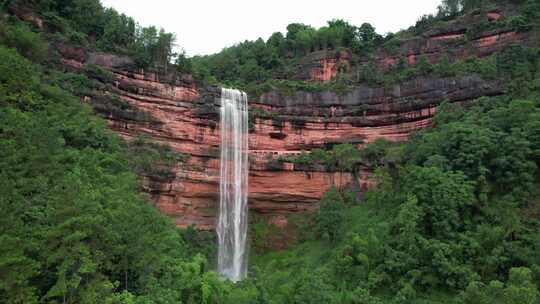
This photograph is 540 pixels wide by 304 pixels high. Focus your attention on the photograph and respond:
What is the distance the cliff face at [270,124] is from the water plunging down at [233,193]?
1.74ft

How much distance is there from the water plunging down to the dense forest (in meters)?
1.11

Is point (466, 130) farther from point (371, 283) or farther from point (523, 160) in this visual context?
point (371, 283)

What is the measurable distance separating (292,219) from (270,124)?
644 cm

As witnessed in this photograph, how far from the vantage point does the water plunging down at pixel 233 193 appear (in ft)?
78.6

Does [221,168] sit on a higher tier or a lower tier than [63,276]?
higher

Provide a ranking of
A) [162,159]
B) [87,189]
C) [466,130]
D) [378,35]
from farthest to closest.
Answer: [378,35]
[162,159]
[466,130]
[87,189]

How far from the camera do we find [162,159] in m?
22.8

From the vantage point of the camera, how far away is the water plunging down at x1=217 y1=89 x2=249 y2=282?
23.9 meters

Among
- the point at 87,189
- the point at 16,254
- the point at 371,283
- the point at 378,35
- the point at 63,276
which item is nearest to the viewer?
the point at 16,254

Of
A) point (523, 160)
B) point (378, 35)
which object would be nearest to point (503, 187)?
point (523, 160)

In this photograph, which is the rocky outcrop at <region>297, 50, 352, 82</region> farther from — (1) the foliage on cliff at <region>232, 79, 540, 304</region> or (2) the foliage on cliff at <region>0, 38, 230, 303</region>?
(2) the foliage on cliff at <region>0, 38, 230, 303</region>

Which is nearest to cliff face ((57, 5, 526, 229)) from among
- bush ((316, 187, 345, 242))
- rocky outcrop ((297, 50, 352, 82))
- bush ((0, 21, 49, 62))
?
bush ((0, 21, 49, 62))

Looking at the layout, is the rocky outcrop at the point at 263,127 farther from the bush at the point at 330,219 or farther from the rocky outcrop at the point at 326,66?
the rocky outcrop at the point at 326,66

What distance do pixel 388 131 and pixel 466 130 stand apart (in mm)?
9442
